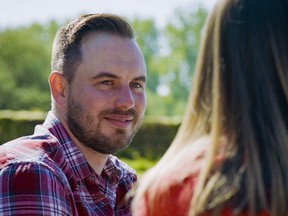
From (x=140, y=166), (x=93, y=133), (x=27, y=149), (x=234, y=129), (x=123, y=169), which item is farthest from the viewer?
(x=140, y=166)

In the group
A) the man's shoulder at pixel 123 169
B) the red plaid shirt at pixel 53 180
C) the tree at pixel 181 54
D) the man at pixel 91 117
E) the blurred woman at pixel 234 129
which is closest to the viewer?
the blurred woman at pixel 234 129

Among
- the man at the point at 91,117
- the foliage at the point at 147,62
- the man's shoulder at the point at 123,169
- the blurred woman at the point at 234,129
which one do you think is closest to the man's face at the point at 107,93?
the man at the point at 91,117

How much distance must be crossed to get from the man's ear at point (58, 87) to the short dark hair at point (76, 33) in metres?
0.03

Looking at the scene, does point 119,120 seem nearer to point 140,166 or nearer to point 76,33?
point 76,33

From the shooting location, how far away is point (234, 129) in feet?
5.43

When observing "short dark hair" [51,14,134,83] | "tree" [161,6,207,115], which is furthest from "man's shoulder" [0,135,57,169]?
"tree" [161,6,207,115]

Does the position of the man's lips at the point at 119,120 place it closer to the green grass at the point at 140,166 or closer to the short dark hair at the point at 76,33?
the short dark hair at the point at 76,33

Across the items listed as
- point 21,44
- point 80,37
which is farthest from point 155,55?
point 80,37

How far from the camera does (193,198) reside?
164 centimetres

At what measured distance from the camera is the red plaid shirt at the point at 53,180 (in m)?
2.93

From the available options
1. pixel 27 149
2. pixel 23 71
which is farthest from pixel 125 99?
pixel 23 71

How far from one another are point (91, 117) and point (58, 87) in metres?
0.26

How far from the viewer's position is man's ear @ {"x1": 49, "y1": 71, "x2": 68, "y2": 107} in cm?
367

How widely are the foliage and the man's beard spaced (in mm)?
39794
